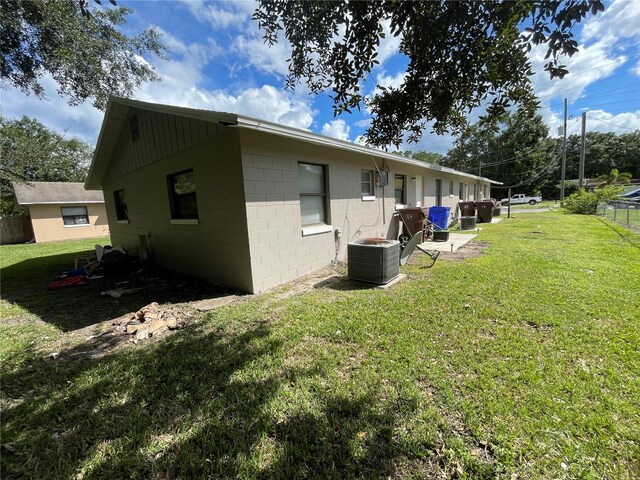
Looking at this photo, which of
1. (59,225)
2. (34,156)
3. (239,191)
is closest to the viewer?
(239,191)

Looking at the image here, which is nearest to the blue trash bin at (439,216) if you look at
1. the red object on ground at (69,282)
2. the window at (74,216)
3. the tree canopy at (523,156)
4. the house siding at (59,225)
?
the red object on ground at (69,282)

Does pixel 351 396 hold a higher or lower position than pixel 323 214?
lower

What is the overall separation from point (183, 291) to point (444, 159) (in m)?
56.2

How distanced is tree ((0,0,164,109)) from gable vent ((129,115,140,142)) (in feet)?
6.58

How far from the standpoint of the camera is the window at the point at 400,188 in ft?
32.8

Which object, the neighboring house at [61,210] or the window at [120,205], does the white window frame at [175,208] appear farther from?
the neighboring house at [61,210]

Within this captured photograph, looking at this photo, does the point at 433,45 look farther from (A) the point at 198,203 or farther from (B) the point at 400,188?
(B) the point at 400,188

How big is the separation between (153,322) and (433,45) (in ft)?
15.5

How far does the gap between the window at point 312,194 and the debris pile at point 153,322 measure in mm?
3059

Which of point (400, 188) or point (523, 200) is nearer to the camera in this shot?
point (400, 188)

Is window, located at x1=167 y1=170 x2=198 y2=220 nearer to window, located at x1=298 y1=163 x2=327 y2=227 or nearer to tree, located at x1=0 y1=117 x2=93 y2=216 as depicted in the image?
window, located at x1=298 y1=163 x2=327 y2=227

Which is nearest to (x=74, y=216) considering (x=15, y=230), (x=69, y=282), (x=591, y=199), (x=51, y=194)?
(x=51, y=194)

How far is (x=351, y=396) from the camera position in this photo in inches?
89.3

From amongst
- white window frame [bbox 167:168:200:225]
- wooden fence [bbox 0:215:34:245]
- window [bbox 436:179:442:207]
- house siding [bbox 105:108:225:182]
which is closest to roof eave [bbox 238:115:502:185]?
house siding [bbox 105:108:225:182]
